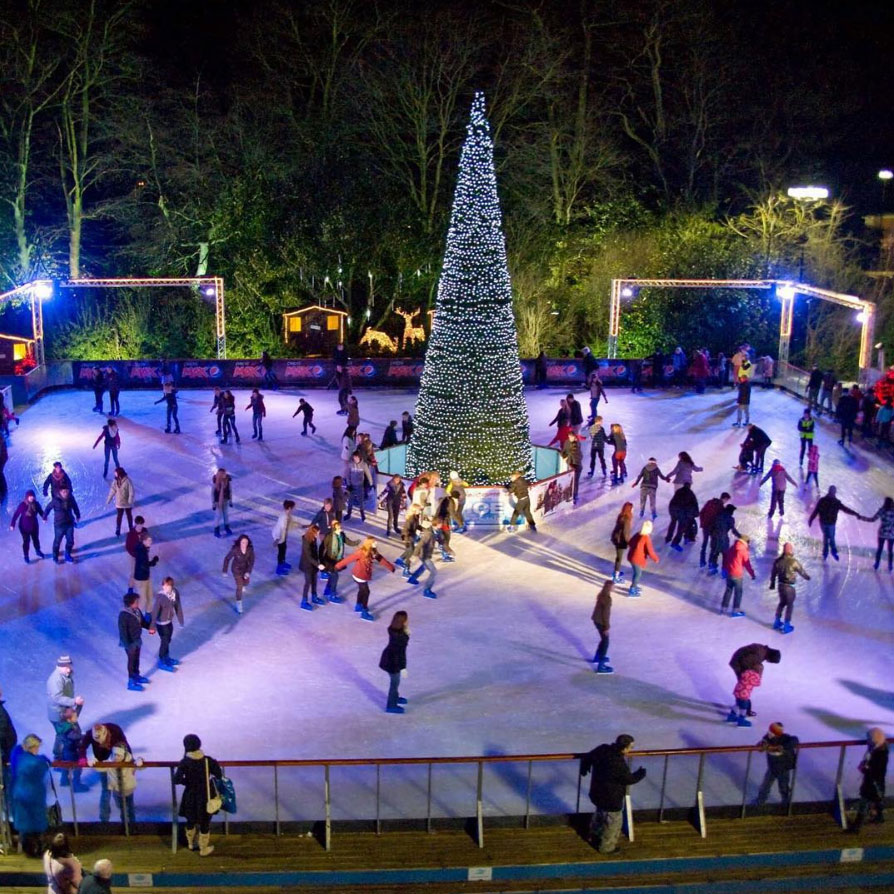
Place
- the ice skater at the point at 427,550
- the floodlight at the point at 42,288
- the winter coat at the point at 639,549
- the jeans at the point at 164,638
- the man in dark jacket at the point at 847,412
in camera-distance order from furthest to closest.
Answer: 1. the floodlight at the point at 42,288
2. the man in dark jacket at the point at 847,412
3. the ice skater at the point at 427,550
4. the winter coat at the point at 639,549
5. the jeans at the point at 164,638

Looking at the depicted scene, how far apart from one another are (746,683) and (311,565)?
5584 mm

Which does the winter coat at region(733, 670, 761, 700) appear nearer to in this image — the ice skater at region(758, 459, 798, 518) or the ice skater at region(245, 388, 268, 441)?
the ice skater at region(758, 459, 798, 518)

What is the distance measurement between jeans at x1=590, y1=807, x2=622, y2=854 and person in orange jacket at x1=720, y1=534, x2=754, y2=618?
5.35 meters

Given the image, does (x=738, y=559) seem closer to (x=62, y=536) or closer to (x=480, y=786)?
(x=480, y=786)

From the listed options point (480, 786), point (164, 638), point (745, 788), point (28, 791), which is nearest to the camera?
point (28, 791)

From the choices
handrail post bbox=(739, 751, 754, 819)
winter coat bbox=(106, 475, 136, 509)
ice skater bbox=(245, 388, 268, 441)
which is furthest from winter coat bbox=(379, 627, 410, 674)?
ice skater bbox=(245, 388, 268, 441)

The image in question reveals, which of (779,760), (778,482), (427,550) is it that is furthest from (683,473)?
(779,760)

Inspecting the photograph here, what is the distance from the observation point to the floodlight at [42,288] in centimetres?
3048

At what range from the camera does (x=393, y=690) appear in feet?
39.6

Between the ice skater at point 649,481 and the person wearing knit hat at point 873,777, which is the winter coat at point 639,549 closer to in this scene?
the ice skater at point 649,481

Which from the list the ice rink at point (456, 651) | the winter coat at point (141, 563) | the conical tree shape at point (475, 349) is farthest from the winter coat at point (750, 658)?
→ the conical tree shape at point (475, 349)

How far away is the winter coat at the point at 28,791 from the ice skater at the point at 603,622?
5.91 metres

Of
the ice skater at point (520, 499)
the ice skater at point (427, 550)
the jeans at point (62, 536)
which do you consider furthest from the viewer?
the ice skater at point (520, 499)

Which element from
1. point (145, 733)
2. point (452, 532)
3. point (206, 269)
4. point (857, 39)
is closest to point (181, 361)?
A: point (206, 269)
